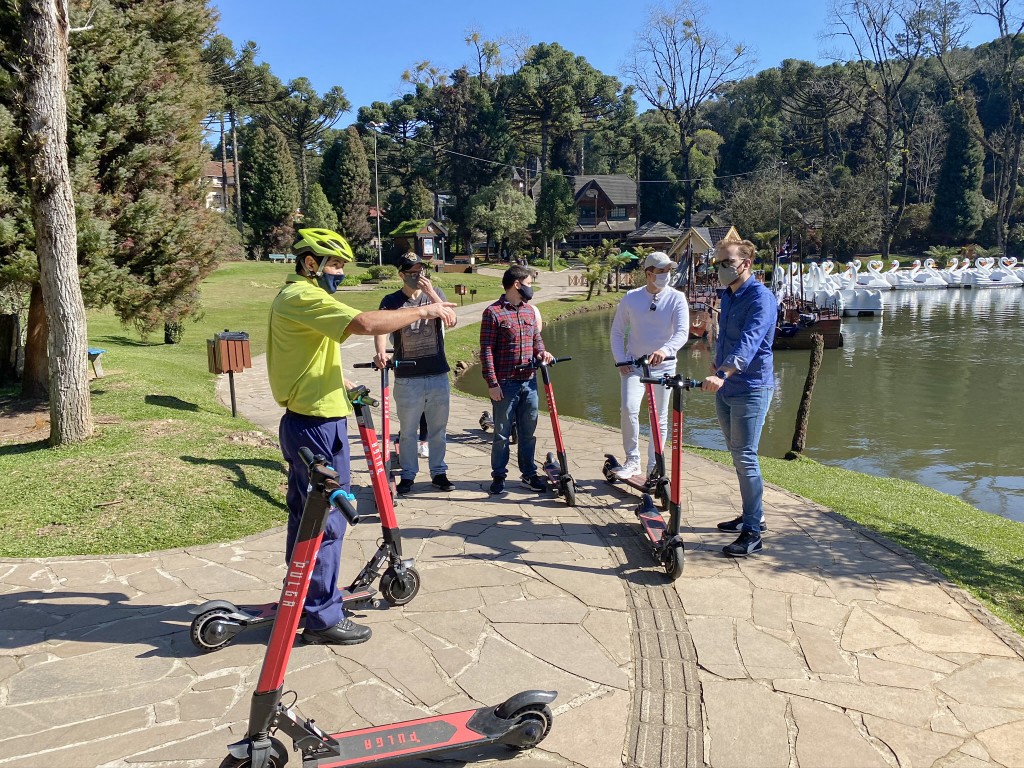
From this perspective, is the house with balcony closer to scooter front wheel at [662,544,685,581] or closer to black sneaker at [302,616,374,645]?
scooter front wheel at [662,544,685,581]

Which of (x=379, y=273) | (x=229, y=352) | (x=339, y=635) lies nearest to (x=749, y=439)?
(x=339, y=635)

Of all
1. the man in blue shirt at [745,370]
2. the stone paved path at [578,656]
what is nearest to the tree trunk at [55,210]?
the stone paved path at [578,656]

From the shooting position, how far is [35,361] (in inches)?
368

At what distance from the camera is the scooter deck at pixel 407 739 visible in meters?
2.81

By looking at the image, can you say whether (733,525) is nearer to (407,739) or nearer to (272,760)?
(407,739)

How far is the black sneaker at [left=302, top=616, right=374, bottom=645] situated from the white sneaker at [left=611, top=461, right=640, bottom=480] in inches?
123

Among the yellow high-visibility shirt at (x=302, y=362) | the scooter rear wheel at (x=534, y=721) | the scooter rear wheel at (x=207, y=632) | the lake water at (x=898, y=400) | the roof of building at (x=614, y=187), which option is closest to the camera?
the scooter rear wheel at (x=534, y=721)

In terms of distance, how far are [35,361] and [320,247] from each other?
7664 millimetres

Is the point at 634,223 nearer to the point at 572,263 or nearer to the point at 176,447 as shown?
the point at 572,263

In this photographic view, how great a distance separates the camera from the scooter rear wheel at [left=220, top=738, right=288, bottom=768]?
8.86 feet

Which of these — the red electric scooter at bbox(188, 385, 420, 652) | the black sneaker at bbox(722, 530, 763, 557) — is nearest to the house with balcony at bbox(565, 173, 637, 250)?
the black sneaker at bbox(722, 530, 763, 557)

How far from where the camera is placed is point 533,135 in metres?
64.4

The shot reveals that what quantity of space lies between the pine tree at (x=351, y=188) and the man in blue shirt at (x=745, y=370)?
4869 centimetres

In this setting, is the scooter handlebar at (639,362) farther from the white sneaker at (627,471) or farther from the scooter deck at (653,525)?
the scooter deck at (653,525)
